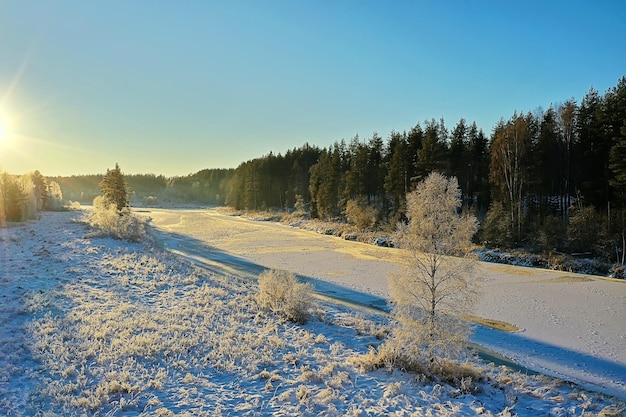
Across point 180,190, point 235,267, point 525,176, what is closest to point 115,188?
point 235,267

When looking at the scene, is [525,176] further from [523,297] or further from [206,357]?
[206,357]

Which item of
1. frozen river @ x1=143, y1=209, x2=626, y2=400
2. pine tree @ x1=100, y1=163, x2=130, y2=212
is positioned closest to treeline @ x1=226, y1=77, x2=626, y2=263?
frozen river @ x1=143, y1=209, x2=626, y2=400

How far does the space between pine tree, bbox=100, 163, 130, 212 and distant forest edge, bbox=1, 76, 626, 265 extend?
29.8m

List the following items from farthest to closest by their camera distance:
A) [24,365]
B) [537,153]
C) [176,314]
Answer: [537,153]
[176,314]
[24,365]

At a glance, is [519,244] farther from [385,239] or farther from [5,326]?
[5,326]

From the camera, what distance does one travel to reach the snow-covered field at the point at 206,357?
811 cm

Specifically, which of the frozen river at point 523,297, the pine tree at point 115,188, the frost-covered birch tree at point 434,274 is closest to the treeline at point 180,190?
the pine tree at point 115,188

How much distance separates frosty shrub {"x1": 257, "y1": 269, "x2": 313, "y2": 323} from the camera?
1465 cm

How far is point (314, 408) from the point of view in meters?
8.06

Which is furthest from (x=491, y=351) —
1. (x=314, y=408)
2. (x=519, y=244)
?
(x=519, y=244)

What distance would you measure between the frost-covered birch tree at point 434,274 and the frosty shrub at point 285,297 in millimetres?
5319

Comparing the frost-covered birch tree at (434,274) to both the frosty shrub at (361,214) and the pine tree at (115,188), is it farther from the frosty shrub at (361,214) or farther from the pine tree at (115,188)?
the pine tree at (115,188)

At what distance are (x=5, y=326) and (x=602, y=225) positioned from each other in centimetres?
3424

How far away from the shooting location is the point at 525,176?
116ft
